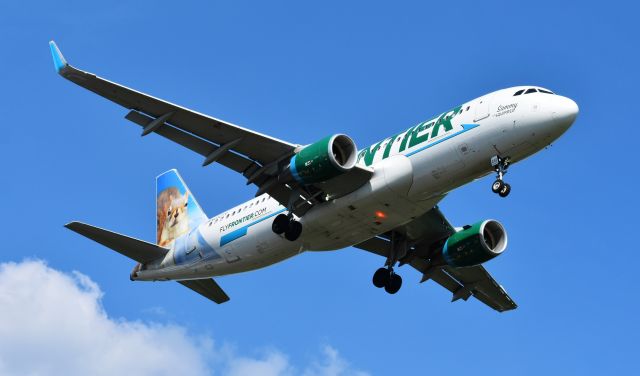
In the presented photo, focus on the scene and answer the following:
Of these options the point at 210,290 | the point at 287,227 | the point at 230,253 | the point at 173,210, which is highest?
the point at 173,210

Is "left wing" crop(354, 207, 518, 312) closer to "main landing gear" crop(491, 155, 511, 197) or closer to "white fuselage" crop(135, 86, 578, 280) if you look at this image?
"white fuselage" crop(135, 86, 578, 280)

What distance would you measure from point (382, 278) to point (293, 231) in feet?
20.5

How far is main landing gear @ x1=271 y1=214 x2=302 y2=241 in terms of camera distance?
36.1 meters

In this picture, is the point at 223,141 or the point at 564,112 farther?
the point at 223,141

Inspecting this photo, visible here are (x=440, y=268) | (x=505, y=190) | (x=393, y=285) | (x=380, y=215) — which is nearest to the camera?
(x=505, y=190)

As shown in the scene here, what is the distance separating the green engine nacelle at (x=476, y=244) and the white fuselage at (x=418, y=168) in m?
4.60

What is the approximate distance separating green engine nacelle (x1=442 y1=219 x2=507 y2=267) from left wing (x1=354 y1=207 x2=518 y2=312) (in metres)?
1.08

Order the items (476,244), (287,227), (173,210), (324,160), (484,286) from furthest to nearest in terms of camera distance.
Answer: (173,210)
(484,286)
(476,244)
(287,227)
(324,160)

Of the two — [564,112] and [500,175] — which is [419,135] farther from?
[564,112]

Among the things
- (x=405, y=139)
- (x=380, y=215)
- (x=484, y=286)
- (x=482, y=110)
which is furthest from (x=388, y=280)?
(x=482, y=110)

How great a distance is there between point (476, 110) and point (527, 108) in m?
1.74

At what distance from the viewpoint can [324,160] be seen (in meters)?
33.7

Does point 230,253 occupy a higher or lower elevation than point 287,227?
higher

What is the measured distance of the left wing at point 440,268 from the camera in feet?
134
